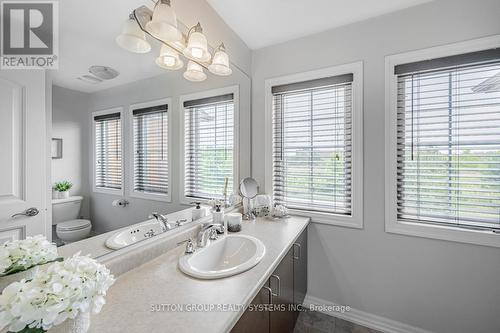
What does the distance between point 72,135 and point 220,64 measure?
43.0 inches

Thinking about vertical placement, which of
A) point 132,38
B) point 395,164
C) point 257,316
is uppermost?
point 132,38

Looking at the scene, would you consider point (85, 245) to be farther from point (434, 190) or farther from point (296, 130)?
point (434, 190)

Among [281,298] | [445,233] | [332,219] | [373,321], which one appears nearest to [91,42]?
Result: [281,298]

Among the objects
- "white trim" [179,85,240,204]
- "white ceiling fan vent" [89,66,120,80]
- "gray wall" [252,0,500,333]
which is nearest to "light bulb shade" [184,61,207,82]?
"white trim" [179,85,240,204]

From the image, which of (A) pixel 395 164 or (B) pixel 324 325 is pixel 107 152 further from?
(B) pixel 324 325

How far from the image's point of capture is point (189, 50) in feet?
4.56

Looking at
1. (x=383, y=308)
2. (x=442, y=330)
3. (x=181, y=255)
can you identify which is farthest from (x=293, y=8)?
(x=442, y=330)

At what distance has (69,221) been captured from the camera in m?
0.86

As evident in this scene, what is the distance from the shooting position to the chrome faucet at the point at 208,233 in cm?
130

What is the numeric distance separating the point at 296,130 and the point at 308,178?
462mm

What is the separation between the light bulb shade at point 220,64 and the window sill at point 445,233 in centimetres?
173

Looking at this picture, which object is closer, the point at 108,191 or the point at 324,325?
the point at 108,191

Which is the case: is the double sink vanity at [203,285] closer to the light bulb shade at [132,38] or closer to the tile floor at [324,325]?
the tile floor at [324,325]

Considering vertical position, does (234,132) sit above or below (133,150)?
A: above
